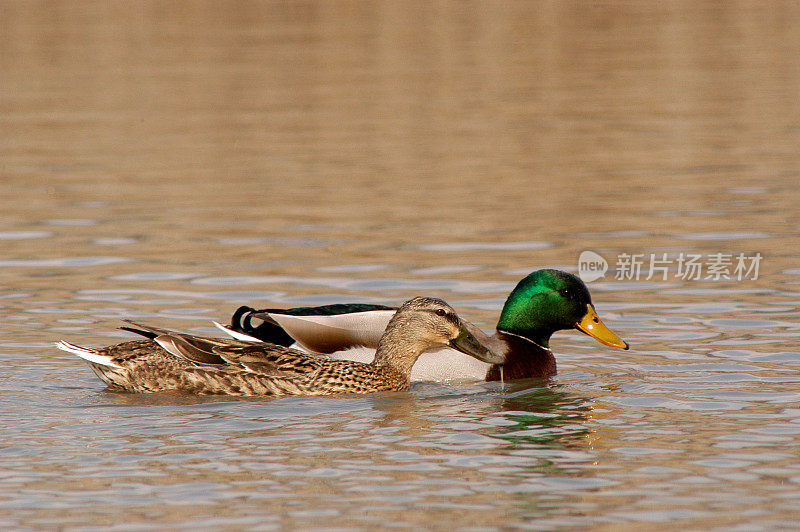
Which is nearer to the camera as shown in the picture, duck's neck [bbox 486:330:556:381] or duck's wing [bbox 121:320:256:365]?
duck's wing [bbox 121:320:256:365]

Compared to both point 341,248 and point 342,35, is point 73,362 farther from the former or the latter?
Answer: point 342,35

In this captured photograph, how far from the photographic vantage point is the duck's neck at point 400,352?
1088cm

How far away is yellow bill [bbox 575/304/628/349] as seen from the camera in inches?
451

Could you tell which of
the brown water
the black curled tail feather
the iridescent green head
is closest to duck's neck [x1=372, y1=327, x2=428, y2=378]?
the brown water

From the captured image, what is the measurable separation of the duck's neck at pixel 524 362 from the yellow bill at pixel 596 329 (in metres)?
0.35

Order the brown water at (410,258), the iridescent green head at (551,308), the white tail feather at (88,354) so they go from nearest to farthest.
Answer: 1. the brown water at (410,258)
2. the white tail feather at (88,354)
3. the iridescent green head at (551,308)

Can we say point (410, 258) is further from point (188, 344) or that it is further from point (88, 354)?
point (88, 354)

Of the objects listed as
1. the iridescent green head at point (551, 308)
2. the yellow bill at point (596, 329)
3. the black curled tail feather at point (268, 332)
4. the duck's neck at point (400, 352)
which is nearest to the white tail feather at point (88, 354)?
the black curled tail feather at point (268, 332)

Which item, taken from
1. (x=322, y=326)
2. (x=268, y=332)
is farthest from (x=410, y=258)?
(x=322, y=326)

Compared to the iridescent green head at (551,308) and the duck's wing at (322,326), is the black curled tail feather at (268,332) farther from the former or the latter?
the iridescent green head at (551,308)

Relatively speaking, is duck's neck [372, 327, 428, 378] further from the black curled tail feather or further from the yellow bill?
the yellow bill

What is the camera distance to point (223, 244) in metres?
16.0

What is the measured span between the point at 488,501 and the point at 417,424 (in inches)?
74.9

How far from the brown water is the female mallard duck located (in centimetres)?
27
